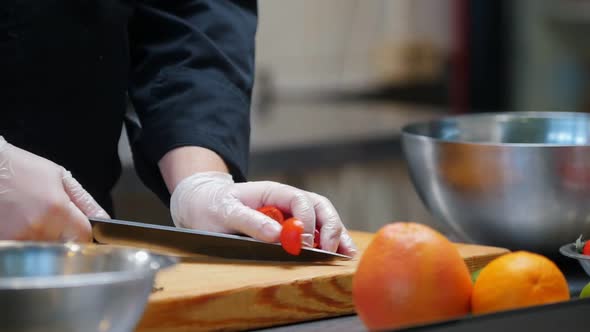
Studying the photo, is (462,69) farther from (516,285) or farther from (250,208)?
(516,285)

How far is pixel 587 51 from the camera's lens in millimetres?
3686

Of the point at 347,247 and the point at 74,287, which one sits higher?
the point at 74,287

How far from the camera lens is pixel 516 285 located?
0.78 metres

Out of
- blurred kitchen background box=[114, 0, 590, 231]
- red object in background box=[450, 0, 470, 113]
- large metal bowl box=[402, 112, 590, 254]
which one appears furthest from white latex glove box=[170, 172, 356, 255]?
red object in background box=[450, 0, 470, 113]

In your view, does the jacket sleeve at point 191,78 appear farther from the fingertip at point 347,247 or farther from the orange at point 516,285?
the orange at point 516,285

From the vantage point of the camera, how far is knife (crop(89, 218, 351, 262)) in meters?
1.08

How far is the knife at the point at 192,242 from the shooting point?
1077 millimetres

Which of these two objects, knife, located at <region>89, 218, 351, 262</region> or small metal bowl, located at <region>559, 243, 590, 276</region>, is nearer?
small metal bowl, located at <region>559, 243, 590, 276</region>

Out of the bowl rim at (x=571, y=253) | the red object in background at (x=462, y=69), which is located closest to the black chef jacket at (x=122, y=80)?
the bowl rim at (x=571, y=253)

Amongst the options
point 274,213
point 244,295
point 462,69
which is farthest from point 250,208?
point 462,69

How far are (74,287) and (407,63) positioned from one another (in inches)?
133

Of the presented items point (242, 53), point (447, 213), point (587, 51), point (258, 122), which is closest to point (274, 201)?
point (447, 213)

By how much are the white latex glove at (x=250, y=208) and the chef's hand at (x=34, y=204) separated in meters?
0.15

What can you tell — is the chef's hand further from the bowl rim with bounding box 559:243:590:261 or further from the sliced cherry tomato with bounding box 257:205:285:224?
the bowl rim with bounding box 559:243:590:261
